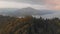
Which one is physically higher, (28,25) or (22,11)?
(22,11)

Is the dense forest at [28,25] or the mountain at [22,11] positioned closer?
the dense forest at [28,25]

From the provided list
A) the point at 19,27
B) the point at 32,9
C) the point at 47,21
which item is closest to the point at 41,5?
the point at 32,9

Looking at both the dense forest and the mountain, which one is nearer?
the dense forest

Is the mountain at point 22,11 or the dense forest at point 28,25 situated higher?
the mountain at point 22,11

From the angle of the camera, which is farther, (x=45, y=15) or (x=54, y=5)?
(x=54, y=5)

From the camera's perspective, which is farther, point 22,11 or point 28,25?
point 22,11

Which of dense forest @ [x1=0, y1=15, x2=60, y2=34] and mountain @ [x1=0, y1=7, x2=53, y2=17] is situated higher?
mountain @ [x1=0, y1=7, x2=53, y2=17]

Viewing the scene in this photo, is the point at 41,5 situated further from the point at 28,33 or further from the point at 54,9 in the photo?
the point at 28,33

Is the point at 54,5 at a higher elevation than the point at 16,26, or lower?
higher
